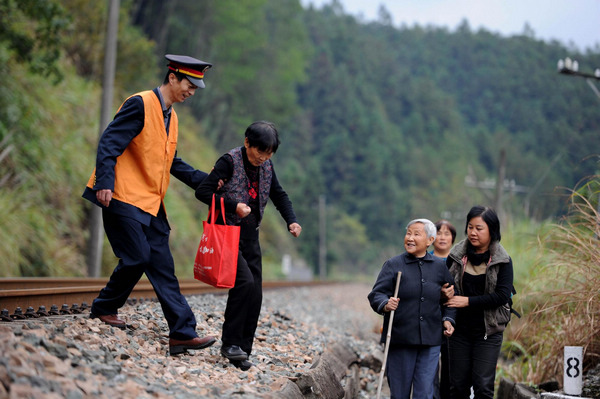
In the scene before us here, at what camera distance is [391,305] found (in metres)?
4.80

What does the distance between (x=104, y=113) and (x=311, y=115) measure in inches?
3577

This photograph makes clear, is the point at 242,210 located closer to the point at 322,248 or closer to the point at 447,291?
the point at 447,291

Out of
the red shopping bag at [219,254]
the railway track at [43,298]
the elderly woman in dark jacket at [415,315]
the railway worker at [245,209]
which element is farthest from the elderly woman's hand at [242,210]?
the railway track at [43,298]

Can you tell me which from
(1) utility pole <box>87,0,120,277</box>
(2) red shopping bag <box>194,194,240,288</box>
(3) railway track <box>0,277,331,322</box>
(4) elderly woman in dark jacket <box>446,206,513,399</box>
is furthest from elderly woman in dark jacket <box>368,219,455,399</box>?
(1) utility pole <box>87,0,120,277</box>

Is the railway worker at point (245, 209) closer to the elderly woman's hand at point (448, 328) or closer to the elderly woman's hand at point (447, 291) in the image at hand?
the elderly woman's hand at point (447, 291)

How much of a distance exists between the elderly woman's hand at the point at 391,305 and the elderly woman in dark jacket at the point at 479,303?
1.68 ft

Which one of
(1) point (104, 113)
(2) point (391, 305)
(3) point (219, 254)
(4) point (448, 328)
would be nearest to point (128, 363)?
(3) point (219, 254)

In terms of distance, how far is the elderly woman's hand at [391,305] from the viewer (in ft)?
15.8

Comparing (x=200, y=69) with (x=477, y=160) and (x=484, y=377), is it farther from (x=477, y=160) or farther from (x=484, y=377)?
(x=477, y=160)

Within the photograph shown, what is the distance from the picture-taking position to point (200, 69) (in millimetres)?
5219

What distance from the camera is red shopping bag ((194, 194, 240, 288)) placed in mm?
4934

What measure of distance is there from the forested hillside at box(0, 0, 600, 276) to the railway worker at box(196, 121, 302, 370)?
3466 millimetres

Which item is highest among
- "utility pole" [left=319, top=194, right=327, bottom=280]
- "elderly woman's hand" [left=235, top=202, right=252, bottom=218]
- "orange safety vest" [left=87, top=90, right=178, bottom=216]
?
"orange safety vest" [left=87, top=90, right=178, bottom=216]

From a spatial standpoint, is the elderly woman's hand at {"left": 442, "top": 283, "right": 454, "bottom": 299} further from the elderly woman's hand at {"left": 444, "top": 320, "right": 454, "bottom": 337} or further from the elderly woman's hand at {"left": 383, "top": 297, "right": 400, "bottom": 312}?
the elderly woman's hand at {"left": 383, "top": 297, "right": 400, "bottom": 312}
